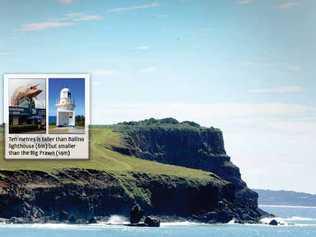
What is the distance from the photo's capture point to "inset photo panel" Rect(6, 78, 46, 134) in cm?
2830

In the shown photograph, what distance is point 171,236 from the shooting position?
40594 millimetres

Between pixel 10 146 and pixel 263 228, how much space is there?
63.6 ft

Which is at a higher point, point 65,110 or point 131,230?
point 65,110

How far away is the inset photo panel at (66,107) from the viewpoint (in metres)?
28.2

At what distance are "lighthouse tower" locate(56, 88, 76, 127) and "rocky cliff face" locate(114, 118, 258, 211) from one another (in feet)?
31.0

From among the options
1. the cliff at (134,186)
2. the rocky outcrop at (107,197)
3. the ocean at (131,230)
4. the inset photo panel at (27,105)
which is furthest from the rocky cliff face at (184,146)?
the inset photo panel at (27,105)

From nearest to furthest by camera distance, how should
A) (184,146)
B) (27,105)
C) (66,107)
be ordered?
(66,107) → (27,105) → (184,146)

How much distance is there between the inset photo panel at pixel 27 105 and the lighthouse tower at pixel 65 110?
0.39 meters

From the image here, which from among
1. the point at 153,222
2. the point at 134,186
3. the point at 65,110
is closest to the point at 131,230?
the point at 153,222

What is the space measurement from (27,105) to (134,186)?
1579cm

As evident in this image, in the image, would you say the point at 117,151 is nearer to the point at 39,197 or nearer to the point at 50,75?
the point at 39,197

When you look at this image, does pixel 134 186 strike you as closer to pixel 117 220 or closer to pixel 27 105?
pixel 117 220

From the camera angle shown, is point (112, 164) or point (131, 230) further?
point (112, 164)

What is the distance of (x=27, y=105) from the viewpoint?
28797 millimetres
